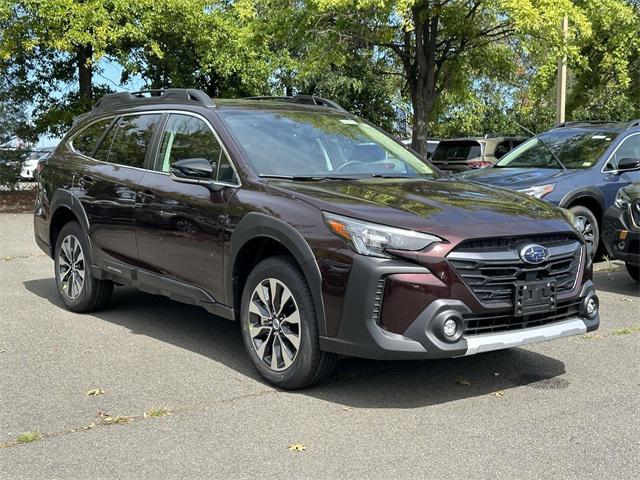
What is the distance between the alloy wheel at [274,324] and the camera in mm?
4664

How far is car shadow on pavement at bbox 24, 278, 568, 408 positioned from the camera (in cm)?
472

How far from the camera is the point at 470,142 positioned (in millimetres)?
17969

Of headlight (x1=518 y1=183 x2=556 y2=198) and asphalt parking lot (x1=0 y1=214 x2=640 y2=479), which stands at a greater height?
headlight (x1=518 y1=183 x2=556 y2=198)

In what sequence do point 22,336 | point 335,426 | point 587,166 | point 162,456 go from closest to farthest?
point 162,456, point 335,426, point 22,336, point 587,166

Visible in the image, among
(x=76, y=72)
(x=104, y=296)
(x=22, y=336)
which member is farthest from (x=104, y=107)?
(x=76, y=72)

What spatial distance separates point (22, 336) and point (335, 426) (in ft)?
10.4

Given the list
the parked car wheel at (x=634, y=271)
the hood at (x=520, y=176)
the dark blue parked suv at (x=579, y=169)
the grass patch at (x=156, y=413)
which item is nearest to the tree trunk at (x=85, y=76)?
the dark blue parked suv at (x=579, y=169)

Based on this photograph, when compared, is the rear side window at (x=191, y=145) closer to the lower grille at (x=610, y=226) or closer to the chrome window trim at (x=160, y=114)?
the chrome window trim at (x=160, y=114)

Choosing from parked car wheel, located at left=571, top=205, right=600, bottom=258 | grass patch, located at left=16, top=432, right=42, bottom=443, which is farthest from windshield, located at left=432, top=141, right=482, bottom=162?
grass patch, located at left=16, top=432, right=42, bottom=443

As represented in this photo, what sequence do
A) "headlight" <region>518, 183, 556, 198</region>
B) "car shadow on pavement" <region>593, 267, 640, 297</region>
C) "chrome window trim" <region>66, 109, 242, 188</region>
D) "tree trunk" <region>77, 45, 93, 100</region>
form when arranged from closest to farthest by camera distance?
"chrome window trim" <region>66, 109, 242, 188</region>, "car shadow on pavement" <region>593, 267, 640, 297</region>, "headlight" <region>518, 183, 556, 198</region>, "tree trunk" <region>77, 45, 93, 100</region>

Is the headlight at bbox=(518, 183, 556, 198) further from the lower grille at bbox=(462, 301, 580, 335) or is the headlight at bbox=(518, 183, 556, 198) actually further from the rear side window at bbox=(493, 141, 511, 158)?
the rear side window at bbox=(493, 141, 511, 158)

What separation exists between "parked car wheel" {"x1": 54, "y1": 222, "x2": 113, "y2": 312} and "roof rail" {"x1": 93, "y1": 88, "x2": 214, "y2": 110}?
46.8 inches

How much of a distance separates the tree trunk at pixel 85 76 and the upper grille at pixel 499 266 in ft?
53.9

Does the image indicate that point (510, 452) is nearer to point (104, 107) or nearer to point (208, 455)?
point (208, 455)
